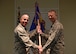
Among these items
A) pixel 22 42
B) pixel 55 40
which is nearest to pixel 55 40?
pixel 55 40

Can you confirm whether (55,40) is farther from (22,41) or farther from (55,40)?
(22,41)

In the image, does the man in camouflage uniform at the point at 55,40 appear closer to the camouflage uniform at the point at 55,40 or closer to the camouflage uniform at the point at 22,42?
the camouflage uniform at the point at 55,40

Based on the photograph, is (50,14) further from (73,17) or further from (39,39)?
(73,17)

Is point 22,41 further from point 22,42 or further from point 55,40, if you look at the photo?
point 55,40

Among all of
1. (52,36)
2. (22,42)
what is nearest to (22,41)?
(22,42)

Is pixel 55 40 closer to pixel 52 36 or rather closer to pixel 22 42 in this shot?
pixel 52 36

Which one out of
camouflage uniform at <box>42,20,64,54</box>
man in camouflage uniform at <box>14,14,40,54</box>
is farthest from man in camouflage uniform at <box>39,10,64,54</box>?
man in camouflage uniform at <box>14,14,40,54</box>

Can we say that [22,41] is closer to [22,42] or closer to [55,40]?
[22,42]

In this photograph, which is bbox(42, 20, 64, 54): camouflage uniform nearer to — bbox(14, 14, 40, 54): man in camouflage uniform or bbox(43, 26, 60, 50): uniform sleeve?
bbox(43, 26, 60, 50): uniform sleeve

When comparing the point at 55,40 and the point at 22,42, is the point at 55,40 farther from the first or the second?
the point at 22,42

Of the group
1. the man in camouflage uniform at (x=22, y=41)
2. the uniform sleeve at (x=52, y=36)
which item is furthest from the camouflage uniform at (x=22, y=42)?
the uniform sleeve at (x=52, y=36)

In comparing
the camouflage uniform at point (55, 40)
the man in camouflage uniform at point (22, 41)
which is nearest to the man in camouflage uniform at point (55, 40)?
the camouflage uniform at point (55, 40)

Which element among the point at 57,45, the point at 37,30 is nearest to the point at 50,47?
the point at 57,45

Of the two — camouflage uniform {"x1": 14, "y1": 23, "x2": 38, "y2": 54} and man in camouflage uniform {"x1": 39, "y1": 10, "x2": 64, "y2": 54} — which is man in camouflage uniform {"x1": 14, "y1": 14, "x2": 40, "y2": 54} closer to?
camouflage uniform {"x1": 14, "y1": 23, "x2": 38, "y2": 54}
